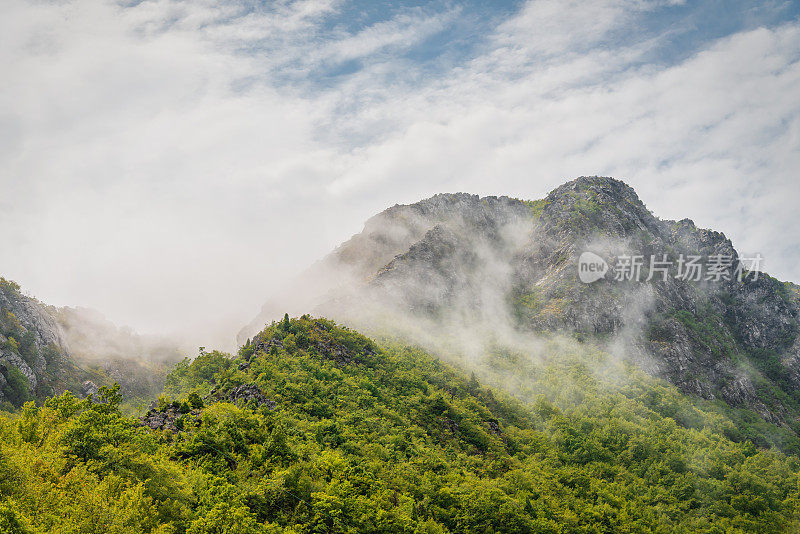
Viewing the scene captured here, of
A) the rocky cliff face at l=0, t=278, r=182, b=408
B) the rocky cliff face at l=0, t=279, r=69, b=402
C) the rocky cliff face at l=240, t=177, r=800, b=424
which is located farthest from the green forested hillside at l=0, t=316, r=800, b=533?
the rocky cliff face at l=0, t=278, r=182, b=408

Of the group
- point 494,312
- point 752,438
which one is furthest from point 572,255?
point 752,438

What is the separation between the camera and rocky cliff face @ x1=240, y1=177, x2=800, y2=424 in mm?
155500

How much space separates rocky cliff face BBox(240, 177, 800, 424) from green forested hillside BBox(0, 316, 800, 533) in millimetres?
26044

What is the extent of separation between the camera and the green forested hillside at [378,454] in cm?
3841

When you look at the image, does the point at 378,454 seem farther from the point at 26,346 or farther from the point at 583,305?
the point at 583,305

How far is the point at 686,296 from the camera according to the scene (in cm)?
18762

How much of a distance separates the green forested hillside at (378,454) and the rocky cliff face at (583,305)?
2604 cm

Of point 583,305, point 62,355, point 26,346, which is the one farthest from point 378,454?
point 583,305

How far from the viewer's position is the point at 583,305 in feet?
550

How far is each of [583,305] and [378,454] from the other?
4910 inches

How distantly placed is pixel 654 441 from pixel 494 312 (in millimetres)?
77998

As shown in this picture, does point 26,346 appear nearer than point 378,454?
No

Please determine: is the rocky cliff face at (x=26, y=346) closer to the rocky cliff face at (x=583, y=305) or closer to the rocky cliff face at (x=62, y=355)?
the rocky cliff face at (x=62, y=355)

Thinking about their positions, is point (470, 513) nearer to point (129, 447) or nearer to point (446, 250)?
point (129, 447)
